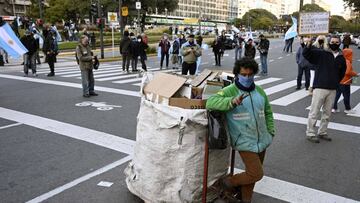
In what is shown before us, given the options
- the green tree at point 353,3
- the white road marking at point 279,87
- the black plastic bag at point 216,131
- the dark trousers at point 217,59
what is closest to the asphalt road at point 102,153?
A: the black plastic bag at point 216,131

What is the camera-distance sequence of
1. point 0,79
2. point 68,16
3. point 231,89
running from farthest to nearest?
1. point 68,16
2. point 0,79
3. point 231,89

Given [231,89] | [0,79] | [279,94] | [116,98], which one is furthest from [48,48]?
[231,89]

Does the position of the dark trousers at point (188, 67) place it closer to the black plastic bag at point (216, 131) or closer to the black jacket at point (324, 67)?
the black jacket at point (324, 67)

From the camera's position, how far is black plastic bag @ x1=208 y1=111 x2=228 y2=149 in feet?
11.0

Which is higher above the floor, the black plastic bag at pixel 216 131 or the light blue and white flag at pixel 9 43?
the light blue and white flag at pixel 9 43

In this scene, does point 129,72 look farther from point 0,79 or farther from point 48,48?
point 0,79

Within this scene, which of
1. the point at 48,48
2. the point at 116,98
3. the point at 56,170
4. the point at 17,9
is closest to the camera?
the point at 56,170

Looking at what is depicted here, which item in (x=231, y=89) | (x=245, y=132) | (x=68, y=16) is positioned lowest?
(x=245, y=132)

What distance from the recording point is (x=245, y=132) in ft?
11.7

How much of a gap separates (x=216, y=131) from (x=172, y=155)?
1.81 ft

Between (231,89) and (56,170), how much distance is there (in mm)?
2781

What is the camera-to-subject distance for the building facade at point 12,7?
87463 millimetres

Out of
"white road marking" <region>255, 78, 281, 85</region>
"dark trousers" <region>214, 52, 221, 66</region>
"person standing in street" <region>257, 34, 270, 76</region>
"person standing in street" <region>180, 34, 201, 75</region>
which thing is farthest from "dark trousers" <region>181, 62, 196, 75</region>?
"dark trousers" <region>214, 52, 221, 66</region>

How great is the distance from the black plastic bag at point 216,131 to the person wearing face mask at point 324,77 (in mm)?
3344
